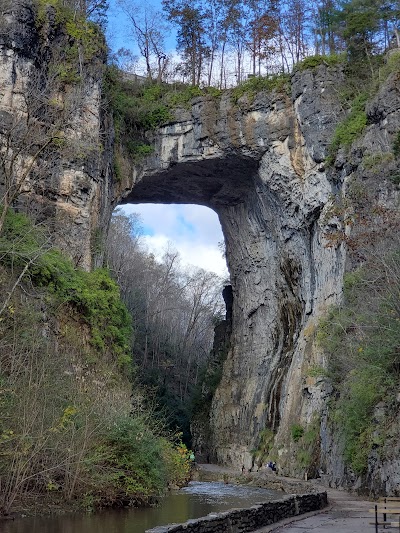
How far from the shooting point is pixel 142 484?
13.7m

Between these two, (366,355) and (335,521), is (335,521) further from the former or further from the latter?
(366,355)

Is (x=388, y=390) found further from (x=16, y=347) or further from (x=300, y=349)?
(x=300, y=349)

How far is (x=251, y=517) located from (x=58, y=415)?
4283 mm

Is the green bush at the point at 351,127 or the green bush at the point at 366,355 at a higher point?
the green bush at the point at 351,127

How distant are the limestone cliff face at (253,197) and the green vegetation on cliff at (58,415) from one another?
16.1 ft

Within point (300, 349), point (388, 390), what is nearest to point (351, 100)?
point (300, 349)

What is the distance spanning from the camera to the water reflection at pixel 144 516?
1029 cm

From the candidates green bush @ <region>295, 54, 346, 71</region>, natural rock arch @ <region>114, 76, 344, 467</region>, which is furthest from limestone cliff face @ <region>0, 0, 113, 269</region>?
green bush @ <region>295, 54, 346, 71</region>

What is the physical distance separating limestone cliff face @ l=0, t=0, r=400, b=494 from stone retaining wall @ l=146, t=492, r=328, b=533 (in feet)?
25.7

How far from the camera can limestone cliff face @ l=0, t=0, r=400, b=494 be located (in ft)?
76.2

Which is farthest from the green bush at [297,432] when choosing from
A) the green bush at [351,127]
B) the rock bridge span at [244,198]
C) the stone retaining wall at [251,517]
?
the stone retaining wall at [251,517]

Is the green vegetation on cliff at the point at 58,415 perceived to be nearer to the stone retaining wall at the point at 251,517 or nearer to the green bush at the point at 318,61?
the stone retaining wall at the point at 251,517

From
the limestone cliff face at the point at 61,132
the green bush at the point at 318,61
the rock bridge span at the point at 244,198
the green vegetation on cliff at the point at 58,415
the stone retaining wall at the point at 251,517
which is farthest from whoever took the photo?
the green bush at the point at 318,61

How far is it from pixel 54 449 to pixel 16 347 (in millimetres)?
2325
